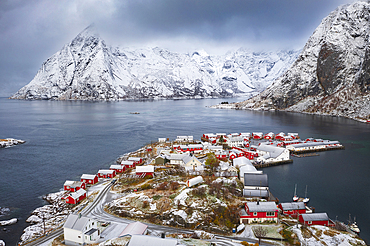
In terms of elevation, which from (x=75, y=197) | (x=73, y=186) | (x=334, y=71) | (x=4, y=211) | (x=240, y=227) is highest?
(x=334, y=71)

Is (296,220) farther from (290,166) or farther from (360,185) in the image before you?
(290,166)

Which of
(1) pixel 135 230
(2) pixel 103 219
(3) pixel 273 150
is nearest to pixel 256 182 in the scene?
(1) pixel 135 230

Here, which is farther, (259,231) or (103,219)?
(103,219)

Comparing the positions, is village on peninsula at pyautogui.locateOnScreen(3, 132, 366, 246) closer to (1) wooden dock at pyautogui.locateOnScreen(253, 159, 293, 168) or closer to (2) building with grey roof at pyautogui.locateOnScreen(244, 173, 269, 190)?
(2) building with grey roof at pyautogui.locateOnScreen(244, 173, 269, 190)

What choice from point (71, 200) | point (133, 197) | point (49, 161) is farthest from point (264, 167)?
point (49, 161)

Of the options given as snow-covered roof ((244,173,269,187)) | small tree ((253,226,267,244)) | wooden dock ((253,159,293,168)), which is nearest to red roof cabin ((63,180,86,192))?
snow-covered roof ((244,173,269,187))

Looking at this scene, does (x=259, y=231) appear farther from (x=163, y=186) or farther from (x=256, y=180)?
(x=163, y=186)

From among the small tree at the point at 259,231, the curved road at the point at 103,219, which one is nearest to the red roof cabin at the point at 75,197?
the curved road at the point at 103,219

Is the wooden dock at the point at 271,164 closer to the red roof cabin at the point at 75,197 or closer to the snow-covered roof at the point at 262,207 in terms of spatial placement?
the snow-covered roof at the point at 262,207
